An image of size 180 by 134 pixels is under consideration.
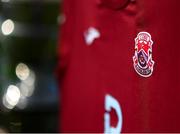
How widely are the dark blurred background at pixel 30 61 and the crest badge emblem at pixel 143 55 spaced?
1.35 meters

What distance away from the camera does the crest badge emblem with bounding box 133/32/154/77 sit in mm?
1239

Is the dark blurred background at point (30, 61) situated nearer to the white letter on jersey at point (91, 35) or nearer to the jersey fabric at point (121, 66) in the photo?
the jersey fabric at point (121, 66)

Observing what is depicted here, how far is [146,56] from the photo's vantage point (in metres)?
1.25

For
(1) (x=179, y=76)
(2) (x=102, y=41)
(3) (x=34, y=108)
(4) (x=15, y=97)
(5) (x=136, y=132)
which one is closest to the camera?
(1) (x=179, y=76)

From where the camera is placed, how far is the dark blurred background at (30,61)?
2.80 m

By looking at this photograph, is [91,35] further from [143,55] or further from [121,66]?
[143,55]

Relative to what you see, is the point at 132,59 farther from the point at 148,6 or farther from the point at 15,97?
the point at 15,97

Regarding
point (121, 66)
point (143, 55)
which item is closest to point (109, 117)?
point (121, 66)

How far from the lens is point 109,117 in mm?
1514

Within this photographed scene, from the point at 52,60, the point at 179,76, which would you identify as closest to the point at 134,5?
the point at 179,76

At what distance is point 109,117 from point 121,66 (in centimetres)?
17

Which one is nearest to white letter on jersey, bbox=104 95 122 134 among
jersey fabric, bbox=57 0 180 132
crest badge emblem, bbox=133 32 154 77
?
jersey fabric, bbox=57 0 180 132

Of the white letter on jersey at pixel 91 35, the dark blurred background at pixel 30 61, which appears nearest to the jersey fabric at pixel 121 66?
the white letter on jersey at pixel 91 35

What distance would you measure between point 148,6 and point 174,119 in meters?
0.26
